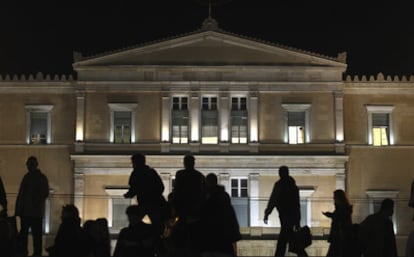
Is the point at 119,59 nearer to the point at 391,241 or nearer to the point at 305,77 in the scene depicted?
the point at 305,77

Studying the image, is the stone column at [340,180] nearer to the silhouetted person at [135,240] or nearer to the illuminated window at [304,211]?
the illuminated window at [304,211]

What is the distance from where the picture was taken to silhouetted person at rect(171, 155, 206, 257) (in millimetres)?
14511

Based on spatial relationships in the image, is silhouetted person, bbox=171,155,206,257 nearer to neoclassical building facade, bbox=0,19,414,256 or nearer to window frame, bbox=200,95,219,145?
neoclassical building facade, bbox=0,19,414,256

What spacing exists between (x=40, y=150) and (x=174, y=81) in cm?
674

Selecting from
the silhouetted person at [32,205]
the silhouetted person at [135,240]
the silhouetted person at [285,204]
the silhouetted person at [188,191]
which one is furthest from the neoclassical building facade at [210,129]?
the silhouetted person at [135,240]

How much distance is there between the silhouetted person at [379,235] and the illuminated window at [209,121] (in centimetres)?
2315

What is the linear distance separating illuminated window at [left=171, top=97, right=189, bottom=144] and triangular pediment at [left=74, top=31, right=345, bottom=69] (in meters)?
1.77

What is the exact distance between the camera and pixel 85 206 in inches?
1531

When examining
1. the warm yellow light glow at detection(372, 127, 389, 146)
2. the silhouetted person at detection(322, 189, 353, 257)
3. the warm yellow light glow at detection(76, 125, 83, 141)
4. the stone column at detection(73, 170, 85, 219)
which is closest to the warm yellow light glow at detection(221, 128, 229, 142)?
the warm yellow light glow at detection(76, 125, 83, 141)

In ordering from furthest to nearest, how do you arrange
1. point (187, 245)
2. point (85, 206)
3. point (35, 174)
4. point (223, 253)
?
point (85, 206) < point (35, 174) < point (187, 245) < point (223, 253)

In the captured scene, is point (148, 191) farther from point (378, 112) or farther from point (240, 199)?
point (378, 112)

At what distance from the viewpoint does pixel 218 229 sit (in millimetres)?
13773

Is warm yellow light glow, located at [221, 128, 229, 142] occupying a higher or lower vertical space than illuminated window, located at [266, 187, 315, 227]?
higher

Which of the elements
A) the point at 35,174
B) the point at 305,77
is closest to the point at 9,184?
the point at 305,77
